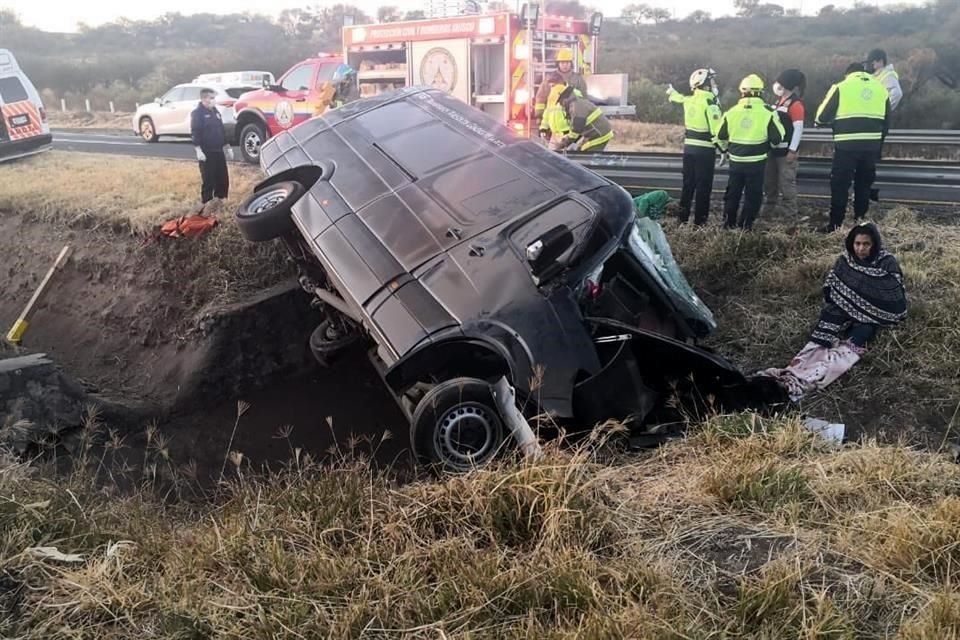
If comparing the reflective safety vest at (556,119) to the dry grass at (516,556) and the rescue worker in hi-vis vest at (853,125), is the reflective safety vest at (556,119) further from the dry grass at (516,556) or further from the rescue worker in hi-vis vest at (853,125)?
the dry grass at (516,556)

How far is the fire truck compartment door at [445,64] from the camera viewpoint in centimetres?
1190

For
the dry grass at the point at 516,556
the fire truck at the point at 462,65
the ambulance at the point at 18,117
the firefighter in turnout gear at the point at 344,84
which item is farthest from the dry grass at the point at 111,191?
the dry grass at the point at 516,556

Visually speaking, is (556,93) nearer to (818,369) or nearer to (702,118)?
(702,118)

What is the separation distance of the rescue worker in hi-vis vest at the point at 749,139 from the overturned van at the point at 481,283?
281 centimetres

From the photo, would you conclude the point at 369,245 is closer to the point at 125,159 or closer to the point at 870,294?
the point at 870,294

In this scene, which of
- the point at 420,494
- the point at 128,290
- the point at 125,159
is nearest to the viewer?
the point at 420,494

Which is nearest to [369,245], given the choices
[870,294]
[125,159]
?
[870,294]

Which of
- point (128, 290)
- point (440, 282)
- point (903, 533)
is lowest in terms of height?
point (128, 290)

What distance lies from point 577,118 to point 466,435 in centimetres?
640

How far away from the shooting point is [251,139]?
40.9 feet

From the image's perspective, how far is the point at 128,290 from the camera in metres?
7.18

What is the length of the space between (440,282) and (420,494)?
141 centimetres

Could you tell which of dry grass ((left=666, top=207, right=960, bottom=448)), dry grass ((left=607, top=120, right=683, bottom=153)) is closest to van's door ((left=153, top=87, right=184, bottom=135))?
dry grass ((left=607, top=120, right=683, bottom=153))

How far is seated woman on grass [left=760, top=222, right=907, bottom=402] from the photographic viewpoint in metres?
5.17
